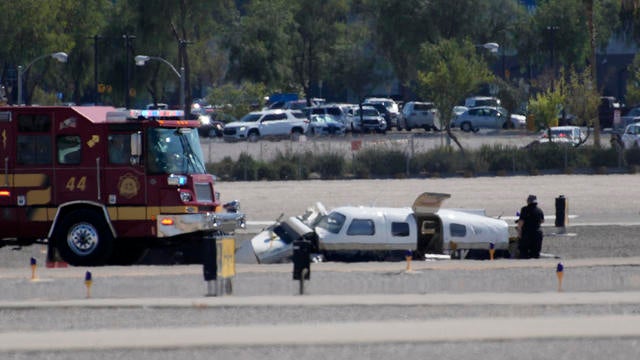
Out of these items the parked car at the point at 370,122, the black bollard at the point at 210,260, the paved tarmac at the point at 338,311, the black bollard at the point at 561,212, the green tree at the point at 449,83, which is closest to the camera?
the paved tarmac at the point at 338,311

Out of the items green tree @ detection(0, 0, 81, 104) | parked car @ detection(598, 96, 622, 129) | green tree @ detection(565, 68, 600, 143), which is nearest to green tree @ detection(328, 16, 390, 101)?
parked car @ detection(598, 96, 622, 129)

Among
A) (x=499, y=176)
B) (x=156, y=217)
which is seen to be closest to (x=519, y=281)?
(x=156, y=217)

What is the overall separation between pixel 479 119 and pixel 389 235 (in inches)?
1981

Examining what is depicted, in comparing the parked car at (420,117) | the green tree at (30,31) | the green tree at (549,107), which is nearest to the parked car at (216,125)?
the green tree at (30,31)

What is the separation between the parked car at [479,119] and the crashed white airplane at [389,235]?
4883cm

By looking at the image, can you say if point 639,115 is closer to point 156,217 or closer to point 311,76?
point 311,76

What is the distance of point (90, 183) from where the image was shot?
21.4 m

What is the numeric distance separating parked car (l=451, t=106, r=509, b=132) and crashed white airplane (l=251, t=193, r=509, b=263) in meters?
48.8

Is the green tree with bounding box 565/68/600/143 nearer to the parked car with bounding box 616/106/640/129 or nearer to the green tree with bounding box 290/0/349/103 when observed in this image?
the parked car with bounding box 616/106/640/129

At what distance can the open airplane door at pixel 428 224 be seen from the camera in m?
22.7

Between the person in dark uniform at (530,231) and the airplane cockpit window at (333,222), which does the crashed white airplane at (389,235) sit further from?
the person in dark uniform at (530,231)

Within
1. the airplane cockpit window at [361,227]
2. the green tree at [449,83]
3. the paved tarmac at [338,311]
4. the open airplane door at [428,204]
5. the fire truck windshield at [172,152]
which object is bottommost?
the paved tarmac at [338,311]

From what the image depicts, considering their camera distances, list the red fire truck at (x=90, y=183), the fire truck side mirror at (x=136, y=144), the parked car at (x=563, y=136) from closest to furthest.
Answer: the fire truck side mirror at (x=136, y=144), the red fire truck at (x=90, y=183), the parked car at (x=563, y=136)

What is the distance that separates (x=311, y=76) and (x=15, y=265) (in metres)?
61.3
